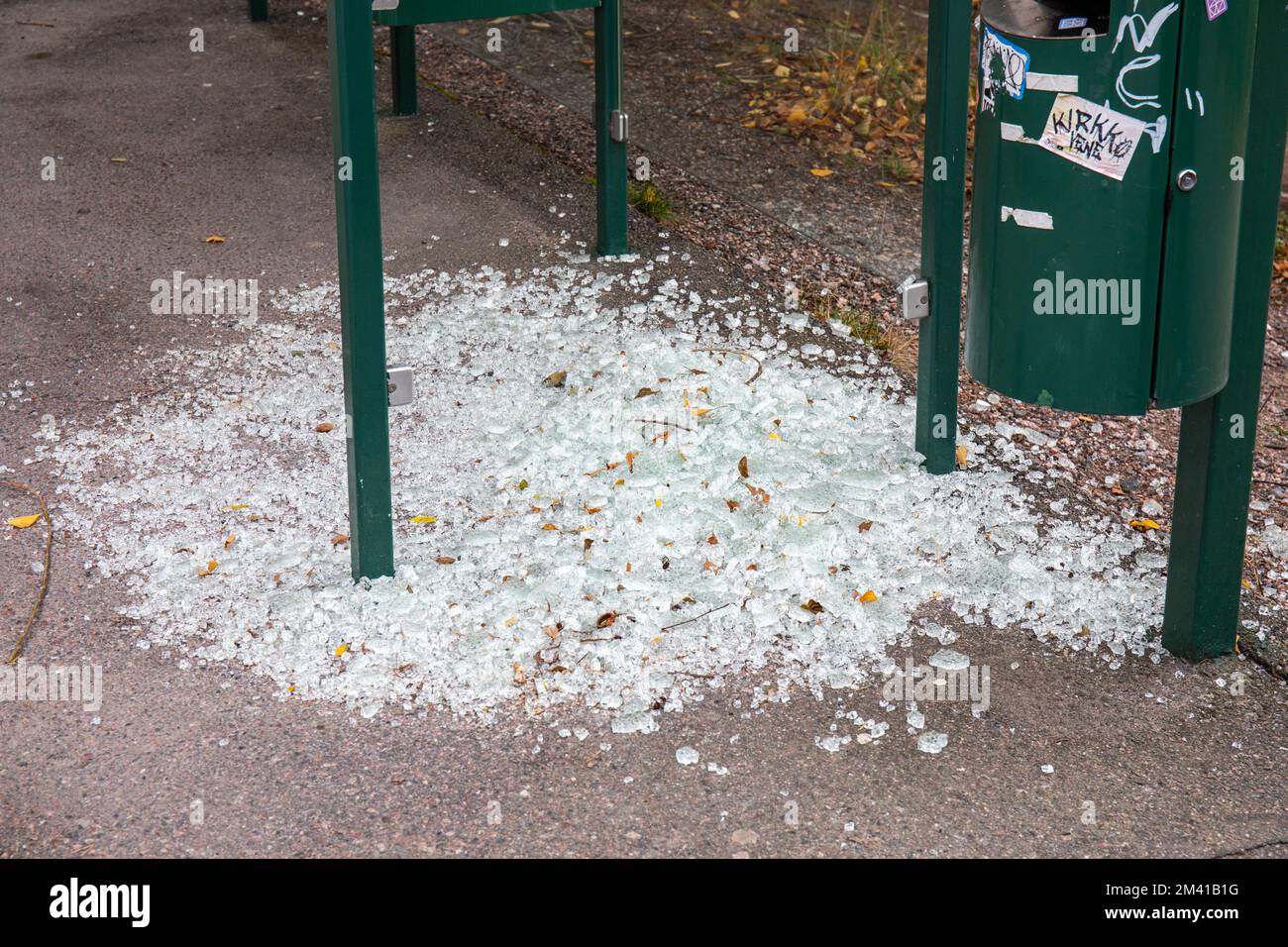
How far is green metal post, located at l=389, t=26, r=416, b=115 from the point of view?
6.10 m

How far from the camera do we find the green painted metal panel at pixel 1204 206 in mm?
2814

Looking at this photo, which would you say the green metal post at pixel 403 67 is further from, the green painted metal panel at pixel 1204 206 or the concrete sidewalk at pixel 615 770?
the green painted metal panel at pixel 1204 206

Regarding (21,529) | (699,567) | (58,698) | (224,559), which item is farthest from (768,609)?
(21,529)

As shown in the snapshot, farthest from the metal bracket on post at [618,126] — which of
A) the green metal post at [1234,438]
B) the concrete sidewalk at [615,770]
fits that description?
the green metal post at [1234,438]

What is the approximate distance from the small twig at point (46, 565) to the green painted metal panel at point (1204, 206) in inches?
95.8

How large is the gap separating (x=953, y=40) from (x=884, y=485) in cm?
110

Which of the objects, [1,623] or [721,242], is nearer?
[1,623]

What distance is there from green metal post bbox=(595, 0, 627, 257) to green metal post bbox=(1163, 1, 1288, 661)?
2364 millimetres

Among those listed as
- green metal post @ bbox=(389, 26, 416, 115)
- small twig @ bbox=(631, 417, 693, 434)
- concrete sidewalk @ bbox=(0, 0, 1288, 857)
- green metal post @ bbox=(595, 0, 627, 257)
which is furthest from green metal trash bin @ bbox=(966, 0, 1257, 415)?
green metal post @ bbox=(389, 26, 416, 115)

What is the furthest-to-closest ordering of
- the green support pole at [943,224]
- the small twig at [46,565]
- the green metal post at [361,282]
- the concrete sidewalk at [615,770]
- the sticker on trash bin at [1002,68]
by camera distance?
1. the green support pole at [943,224]
2. the small twig at [46,565]
3. the green metal post at [361,282]
4. the sticker on trash bin at [1002,68]
5. the concrete sidewalk at [615,770]

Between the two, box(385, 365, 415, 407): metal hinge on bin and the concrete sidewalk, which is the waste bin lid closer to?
the concrete sidewalk

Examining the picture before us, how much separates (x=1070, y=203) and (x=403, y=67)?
397 centimetres

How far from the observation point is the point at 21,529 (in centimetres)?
371

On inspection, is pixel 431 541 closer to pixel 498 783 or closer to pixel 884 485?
pixel 498 783
